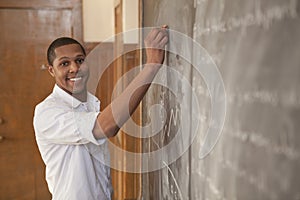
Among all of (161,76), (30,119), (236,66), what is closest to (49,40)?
(30,119)

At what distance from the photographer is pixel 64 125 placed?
1374mm

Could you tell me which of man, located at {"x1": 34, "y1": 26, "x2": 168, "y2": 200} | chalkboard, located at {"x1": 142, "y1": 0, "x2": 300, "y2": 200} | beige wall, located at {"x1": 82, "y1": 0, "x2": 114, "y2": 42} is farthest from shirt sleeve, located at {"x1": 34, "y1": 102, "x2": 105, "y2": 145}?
beige wall, located at {"x1": 82, "y1": 0, "x2": 114, "y2": 42}

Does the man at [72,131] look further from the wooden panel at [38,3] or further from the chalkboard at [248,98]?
the wooden panel at [38,3]

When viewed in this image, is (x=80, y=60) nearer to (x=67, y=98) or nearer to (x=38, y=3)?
(x=67, y=98)

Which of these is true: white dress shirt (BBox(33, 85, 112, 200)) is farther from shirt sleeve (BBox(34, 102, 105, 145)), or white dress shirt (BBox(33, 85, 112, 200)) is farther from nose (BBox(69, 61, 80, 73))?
nose (BBox(69, 61, 80, 73))

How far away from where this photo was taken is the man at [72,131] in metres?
1.33

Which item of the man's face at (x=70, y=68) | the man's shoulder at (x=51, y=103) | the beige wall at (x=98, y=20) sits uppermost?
the beige wall at (x=98, y=20)

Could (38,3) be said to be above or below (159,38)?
above

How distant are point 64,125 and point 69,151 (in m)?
0.20

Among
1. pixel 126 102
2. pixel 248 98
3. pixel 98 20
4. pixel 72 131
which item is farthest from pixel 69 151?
pixel 98 20

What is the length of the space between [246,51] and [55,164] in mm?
1170

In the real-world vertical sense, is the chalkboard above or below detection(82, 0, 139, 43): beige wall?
below

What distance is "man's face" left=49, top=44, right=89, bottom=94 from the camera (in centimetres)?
157

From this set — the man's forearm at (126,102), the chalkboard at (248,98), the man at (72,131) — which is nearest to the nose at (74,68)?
the man at (72,131)
